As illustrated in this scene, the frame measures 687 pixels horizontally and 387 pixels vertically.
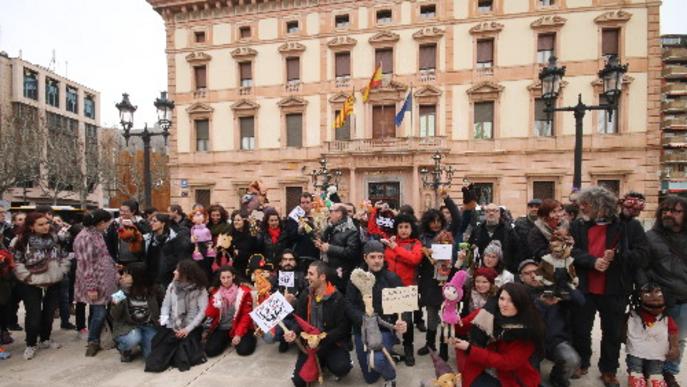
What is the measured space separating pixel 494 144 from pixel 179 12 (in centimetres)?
2106

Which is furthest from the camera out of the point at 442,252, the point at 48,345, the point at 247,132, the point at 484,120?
the point at 247,132

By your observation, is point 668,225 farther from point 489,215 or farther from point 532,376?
point 532,376

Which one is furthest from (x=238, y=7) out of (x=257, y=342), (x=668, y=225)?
(x=668, y=225)

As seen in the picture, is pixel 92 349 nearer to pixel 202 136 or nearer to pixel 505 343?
pixel 505 343

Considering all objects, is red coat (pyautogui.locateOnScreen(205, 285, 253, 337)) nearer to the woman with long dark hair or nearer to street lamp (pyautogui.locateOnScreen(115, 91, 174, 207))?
the woman with long dark hair

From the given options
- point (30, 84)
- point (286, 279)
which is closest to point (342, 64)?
point (286, 279)

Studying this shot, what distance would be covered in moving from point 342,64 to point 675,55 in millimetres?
43798

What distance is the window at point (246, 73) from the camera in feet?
76.0

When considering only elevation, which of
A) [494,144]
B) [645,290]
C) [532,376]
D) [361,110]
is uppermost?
[361,110]

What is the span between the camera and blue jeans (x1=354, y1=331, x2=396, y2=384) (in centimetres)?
381

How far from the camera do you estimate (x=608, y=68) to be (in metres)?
7.84

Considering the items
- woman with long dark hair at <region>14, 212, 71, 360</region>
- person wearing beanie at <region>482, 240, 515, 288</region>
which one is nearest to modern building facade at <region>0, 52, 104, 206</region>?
woman with long dark hair at <region>14, 212, 71, 360</region>

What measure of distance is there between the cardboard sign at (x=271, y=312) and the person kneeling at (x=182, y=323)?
3.40 feet

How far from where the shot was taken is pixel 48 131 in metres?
29.3
